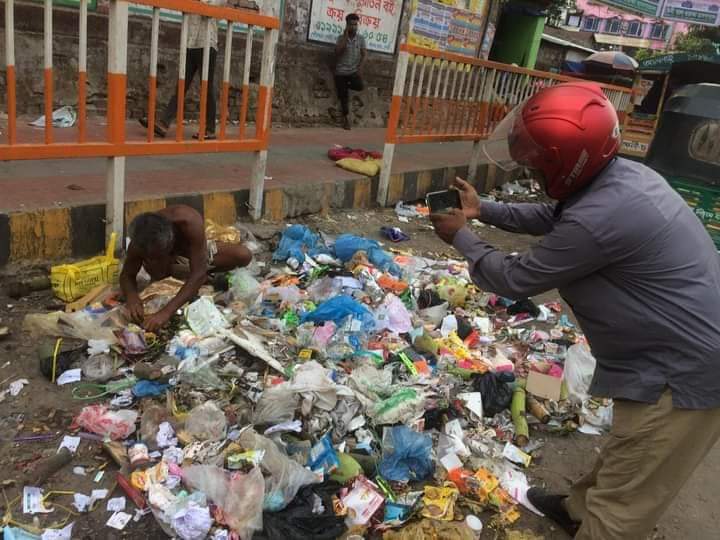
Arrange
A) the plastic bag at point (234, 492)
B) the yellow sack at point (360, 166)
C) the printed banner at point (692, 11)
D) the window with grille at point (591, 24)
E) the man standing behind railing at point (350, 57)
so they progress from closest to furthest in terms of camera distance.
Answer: the plastic bag at point (234, 492) → the yellow sack at point (360, 166) → the man standing behind railing at point (350, 57) → the printed banner at point (692, 11) → the window with grille at point (591, 24)

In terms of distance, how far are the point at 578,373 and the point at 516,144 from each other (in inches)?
81.6

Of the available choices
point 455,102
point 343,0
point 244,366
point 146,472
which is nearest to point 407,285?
point 244,366

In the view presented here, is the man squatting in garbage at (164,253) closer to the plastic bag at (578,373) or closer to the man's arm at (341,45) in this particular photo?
the plastic bag at (578,373)

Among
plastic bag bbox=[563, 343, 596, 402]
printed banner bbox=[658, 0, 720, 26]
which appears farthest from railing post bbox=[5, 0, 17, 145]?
printed banner bbox=[658, 0, 720, 26]

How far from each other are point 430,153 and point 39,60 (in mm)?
4928

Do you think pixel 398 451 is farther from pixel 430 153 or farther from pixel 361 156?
pixel 430 153

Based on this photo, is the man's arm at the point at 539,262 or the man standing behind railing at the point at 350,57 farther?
the man standing behind railing at the point at 350,57

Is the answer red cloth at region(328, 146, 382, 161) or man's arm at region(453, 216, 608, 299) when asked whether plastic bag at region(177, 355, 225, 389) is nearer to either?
man's arm at region(453, 216, 608, 299)

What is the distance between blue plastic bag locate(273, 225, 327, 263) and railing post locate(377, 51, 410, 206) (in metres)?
1.57

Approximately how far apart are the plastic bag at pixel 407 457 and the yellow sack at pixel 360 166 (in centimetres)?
397

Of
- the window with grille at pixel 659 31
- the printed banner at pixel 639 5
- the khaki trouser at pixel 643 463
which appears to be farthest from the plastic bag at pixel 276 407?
the window with grille at pixel 659 31

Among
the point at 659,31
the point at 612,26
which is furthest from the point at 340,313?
the point at 612,26

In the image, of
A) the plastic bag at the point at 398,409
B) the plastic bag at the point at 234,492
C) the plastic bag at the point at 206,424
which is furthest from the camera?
the plastic bag at the point at 398,409

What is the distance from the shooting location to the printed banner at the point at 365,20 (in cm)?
842
